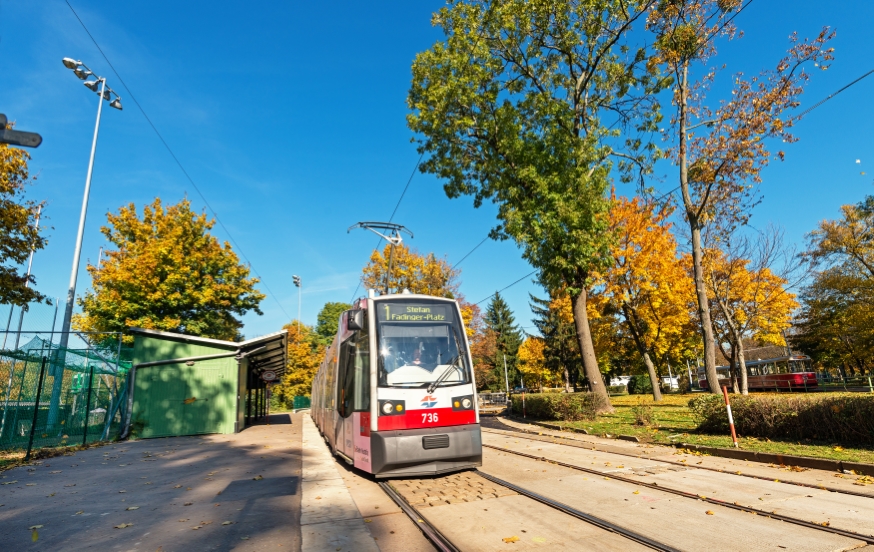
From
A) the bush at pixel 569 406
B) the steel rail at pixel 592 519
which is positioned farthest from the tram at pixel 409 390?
the bush at pixel 569 406

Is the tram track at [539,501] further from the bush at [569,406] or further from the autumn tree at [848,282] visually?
the autumn tree at [848,282]

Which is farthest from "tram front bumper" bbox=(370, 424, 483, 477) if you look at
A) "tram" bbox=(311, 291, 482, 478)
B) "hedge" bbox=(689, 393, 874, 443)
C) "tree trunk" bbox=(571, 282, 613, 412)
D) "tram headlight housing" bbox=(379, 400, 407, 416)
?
"tree trunk" bbox=(571, 282, 613, 412)

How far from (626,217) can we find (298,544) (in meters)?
27.1

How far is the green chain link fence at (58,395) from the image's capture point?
12.3 metres

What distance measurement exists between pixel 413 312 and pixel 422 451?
2394 millimetres

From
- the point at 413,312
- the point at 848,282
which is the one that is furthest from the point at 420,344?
the point at 848,282

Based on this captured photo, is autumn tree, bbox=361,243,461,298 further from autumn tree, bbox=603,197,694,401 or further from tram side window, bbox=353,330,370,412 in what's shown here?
tram side window, bbox=353,330,370,412

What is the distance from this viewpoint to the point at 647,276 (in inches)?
1094

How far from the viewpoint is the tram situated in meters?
7.62

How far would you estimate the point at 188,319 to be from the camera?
2728cm

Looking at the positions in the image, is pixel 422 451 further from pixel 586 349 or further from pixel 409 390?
pixel 586 349

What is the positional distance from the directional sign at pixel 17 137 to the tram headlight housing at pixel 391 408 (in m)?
5.45

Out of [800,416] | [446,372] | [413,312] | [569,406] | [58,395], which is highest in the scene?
[413,312]

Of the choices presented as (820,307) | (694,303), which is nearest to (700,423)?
(694,303)
